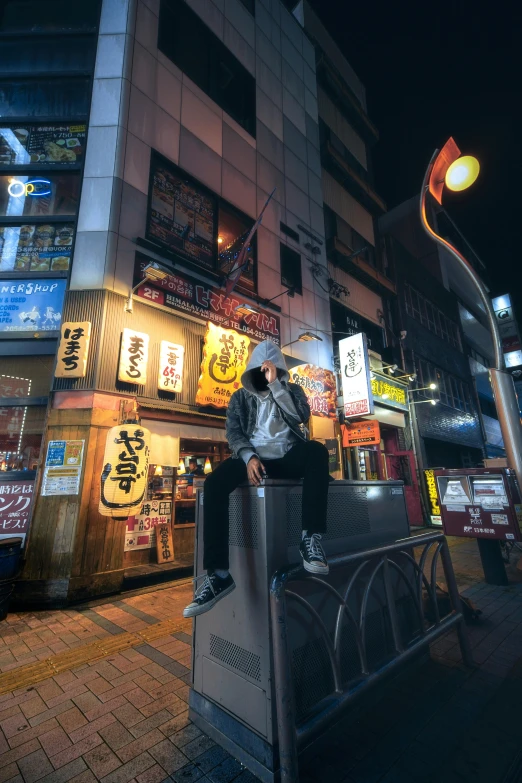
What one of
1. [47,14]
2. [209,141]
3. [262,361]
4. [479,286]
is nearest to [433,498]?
[479,286]

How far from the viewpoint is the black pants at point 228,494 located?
97.7 inches

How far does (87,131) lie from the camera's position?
827 centimetres

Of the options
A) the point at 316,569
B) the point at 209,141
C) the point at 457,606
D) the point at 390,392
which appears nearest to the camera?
the point at 316,569

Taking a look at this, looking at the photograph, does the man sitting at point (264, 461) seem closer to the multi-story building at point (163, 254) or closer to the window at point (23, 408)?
the multi-story building at point (163, 254)

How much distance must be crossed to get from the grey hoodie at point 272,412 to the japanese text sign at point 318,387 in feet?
24.6

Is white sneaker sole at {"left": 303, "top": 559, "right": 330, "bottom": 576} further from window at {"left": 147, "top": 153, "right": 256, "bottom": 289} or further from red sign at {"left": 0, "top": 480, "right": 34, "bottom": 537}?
window at {"left": 147, "top": 153, "right": 256, "bottom": 289}

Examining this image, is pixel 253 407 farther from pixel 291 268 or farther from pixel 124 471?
pixel 291 268

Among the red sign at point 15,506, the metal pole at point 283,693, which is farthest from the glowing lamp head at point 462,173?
the red sign at point 15,506

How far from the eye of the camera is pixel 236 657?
242 centimetres

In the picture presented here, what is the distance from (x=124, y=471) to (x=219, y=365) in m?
3.63

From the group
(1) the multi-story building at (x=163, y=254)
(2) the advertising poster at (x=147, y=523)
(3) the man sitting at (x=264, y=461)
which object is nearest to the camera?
(3) the man sitting at (x=264, y=461)

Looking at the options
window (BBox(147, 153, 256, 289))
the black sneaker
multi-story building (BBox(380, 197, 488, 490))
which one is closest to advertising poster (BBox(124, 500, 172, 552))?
the black sneaker

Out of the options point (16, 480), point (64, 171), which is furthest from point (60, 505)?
point (64, 171)

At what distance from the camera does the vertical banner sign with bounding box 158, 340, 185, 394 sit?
782 centimetres
